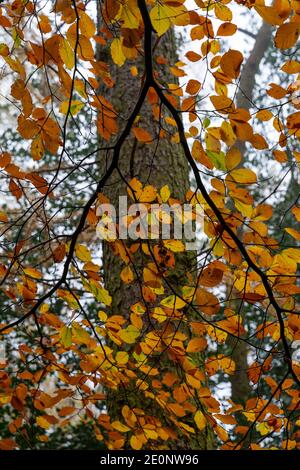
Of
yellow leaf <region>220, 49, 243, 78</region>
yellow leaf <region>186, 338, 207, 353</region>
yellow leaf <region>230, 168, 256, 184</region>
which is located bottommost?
yellow leaf <region>186, 338, 207, 353</region>

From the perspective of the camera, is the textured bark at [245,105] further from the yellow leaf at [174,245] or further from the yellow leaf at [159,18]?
the yellow leaf at [159,18]

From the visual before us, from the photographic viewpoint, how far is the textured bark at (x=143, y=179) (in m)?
2.15

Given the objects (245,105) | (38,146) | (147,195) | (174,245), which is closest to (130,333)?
(174,245)

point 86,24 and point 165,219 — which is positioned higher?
point 86,24

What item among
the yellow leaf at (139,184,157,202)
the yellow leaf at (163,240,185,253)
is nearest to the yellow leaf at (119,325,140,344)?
the yellow leaf at (163,240,185,253)

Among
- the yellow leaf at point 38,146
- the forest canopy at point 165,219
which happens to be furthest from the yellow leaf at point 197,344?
the yellow leaf at point 38,146

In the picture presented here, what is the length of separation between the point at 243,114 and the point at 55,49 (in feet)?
1.68

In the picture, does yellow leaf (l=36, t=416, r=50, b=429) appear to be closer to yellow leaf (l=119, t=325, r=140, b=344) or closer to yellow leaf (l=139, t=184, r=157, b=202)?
yellow leaf (l=119, t=325, r=140, b=344)

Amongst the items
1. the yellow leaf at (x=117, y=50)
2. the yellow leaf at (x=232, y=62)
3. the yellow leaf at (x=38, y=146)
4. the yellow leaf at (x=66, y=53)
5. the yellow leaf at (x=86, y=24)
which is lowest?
the yellow leaf at (x=38, y=146)

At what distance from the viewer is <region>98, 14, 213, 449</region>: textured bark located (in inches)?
84.7

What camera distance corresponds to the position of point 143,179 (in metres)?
2.46

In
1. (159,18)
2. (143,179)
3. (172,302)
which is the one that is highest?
(143,179)

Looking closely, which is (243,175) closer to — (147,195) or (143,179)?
(147,195)

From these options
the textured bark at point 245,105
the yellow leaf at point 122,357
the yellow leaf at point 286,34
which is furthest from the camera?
the textured bark at point 245,105
